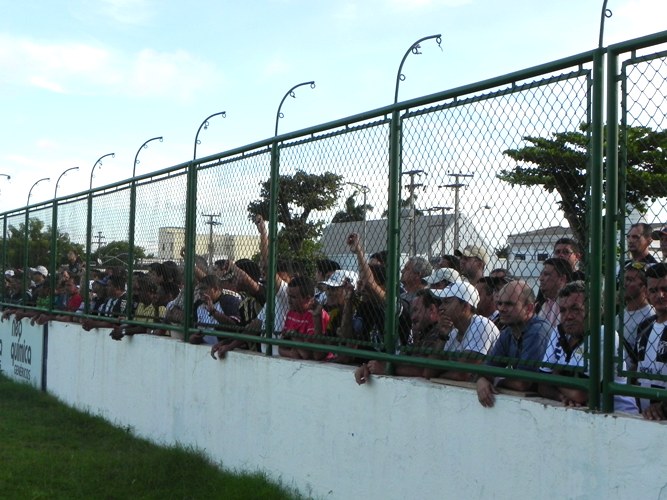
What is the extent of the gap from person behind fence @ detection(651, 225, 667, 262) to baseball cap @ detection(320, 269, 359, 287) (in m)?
2.21

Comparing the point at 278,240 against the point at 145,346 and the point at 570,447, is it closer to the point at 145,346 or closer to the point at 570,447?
the point at 145,346

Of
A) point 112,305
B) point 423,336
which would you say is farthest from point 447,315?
point 112,305

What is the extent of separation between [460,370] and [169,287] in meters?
4.46

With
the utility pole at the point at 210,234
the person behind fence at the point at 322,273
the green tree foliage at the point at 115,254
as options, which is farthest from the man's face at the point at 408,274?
the green tree foliage at the point at 115,254

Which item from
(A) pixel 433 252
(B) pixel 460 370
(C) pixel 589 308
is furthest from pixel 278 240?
(C) pixel 589 308

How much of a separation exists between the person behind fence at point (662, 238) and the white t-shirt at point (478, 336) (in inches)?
47.2

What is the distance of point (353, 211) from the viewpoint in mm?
5770

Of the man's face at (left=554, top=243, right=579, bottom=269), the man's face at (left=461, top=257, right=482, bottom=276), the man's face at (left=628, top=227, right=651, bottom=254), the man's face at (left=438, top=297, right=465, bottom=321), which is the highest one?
the man's face at (left=628, top=227, right=651, bottom=254)

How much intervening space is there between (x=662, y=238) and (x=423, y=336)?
1.75 m

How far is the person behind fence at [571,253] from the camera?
416cm

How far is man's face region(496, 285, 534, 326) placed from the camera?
14.6 feet

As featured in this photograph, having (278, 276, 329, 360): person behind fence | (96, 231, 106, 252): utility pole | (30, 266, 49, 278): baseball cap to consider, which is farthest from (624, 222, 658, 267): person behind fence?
(30, 266, 49, 278): baseball cap

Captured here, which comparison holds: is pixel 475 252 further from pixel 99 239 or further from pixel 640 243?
pixel 99 239

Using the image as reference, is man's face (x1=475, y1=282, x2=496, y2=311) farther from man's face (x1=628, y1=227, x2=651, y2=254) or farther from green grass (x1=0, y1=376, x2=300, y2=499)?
green grass (x1=0, y1=376, x2=300, y2=499)
